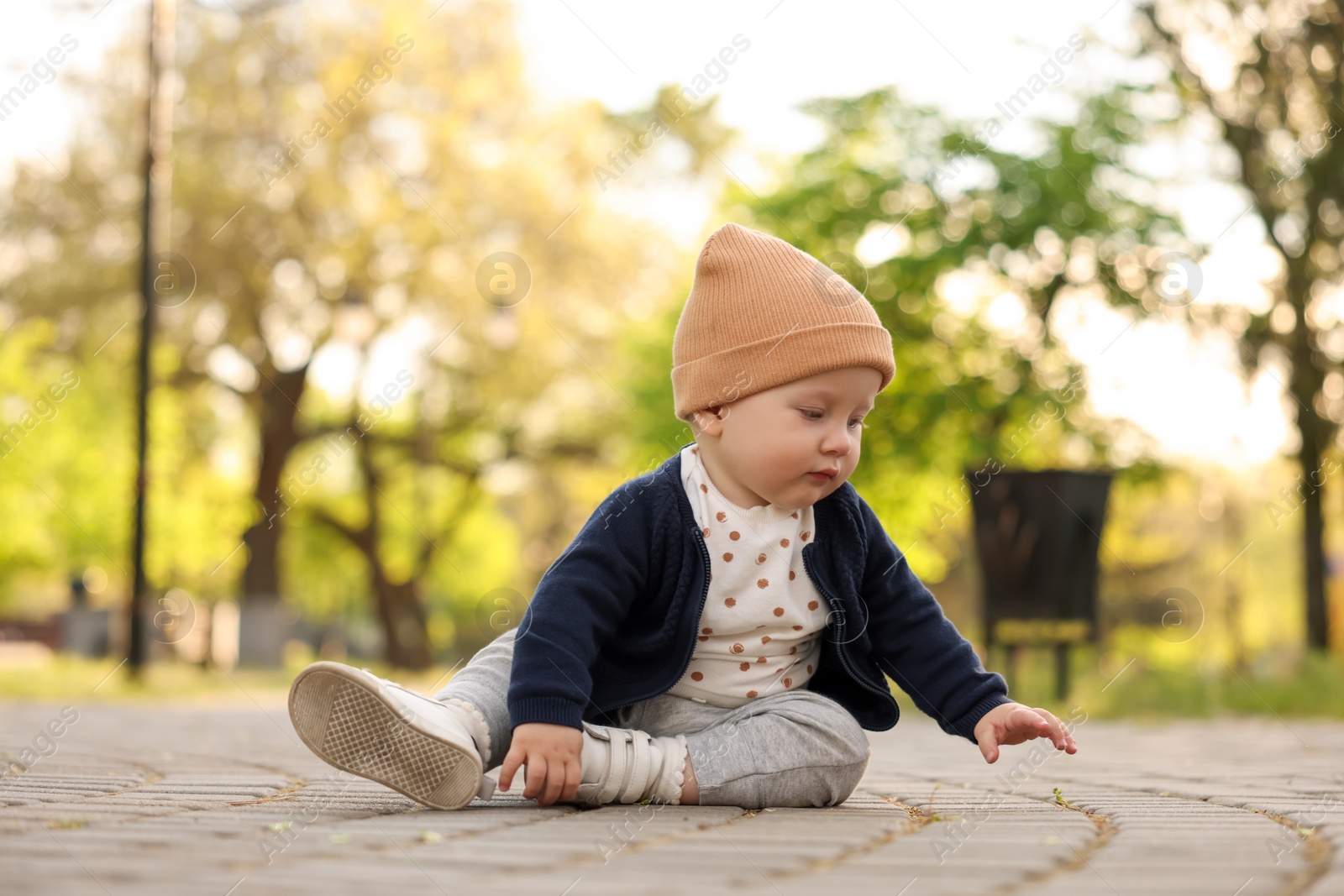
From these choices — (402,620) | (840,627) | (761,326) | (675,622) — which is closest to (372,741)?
(675,622)

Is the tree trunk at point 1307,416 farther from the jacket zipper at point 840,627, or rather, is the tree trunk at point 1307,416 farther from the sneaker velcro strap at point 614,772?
the sneaker velcro strap at point 614,772

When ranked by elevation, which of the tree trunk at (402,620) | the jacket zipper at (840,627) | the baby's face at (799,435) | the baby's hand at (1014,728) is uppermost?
the baby's face at (799,435)

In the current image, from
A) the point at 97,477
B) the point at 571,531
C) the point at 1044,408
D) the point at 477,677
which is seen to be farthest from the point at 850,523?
the point at 571,531

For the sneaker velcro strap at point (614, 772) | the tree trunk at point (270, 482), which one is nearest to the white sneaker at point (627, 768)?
the sneaker velcro strap at point (614, 772)

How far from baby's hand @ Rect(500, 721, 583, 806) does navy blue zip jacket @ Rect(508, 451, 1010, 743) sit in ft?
0.08

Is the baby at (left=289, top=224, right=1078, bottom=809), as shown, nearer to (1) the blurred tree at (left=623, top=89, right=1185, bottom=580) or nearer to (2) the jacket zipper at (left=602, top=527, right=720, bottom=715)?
(2) the jacket zipper at (left=602, top=527, right=720, bottom=715)

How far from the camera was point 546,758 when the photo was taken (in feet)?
9.03

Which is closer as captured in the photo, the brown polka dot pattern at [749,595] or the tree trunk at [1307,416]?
the brown polka dot pattern at [749,595]

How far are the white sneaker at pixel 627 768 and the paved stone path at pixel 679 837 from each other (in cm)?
5

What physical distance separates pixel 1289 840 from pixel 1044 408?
10.8m

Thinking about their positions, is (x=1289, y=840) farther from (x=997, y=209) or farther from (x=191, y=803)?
(x=997, y=209)

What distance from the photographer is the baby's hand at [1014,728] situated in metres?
2.90

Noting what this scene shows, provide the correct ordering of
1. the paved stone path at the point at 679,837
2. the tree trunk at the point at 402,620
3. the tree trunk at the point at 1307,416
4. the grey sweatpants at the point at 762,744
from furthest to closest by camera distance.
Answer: the tree trunk at the point at 402,620 < the tree trunk at the point at 1307,416 < the grey sweatpants at the point at 762,744 < the paved stone path at the point at 679,837

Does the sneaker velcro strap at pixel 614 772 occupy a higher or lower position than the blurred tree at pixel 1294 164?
lower
